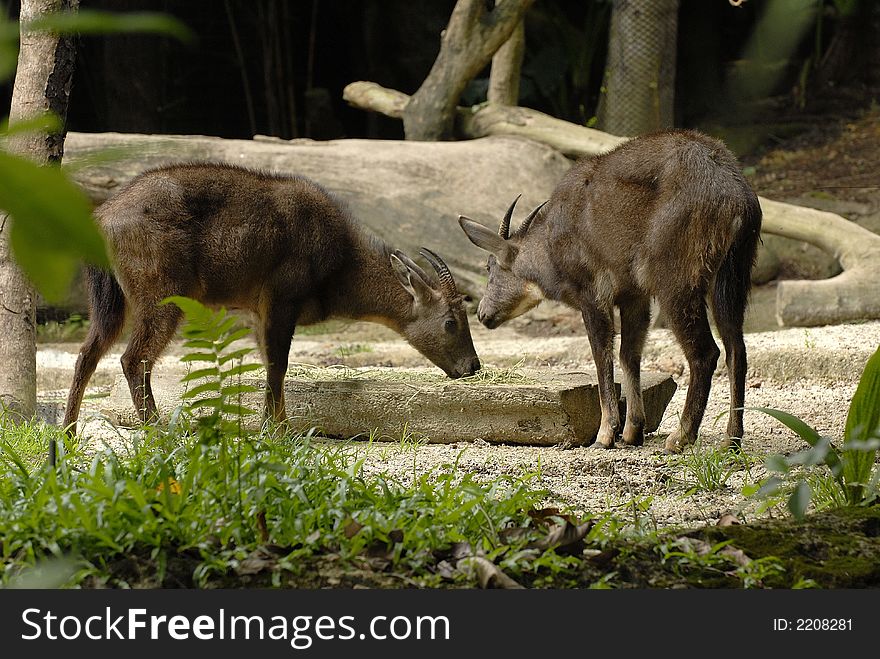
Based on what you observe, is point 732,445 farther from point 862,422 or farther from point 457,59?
point 457,59

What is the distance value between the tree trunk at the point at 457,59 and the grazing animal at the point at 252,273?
196 inches

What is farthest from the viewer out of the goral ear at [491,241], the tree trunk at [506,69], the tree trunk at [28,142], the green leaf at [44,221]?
the tree trunk at [506,69]

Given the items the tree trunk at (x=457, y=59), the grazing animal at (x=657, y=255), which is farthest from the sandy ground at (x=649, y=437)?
the tree trunk at (x=457, y=59)

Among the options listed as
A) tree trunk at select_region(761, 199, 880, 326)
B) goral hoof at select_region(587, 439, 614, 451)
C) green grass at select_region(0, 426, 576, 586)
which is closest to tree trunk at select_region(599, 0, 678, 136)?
tree trunk at select_region(761, 199, 880, 326)

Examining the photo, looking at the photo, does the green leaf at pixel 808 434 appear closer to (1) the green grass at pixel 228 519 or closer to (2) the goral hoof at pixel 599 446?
(1) the green grass at pixel 228 519

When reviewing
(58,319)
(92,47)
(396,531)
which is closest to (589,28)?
(92,47)

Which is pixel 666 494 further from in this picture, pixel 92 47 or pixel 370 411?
pixel 92 47

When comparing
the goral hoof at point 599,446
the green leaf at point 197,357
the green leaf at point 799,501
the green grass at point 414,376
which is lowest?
the goral hoof at point 599,446

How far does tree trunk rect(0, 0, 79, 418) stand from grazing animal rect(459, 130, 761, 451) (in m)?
3.05

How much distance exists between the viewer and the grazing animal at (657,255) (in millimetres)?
5465

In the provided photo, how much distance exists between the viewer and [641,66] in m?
12.1

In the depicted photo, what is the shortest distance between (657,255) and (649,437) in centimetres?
136

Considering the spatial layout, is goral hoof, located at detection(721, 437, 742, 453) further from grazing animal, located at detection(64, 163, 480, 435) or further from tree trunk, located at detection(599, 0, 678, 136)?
tree trunk, located at detection(599, 0, 678, 136)

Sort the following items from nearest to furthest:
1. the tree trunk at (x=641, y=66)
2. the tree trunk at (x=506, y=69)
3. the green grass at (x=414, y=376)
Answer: the green grass at (x=414, y=376)
the tree trunk at (x=641, y=66)
the tree trunk at (x=506, y=69)
